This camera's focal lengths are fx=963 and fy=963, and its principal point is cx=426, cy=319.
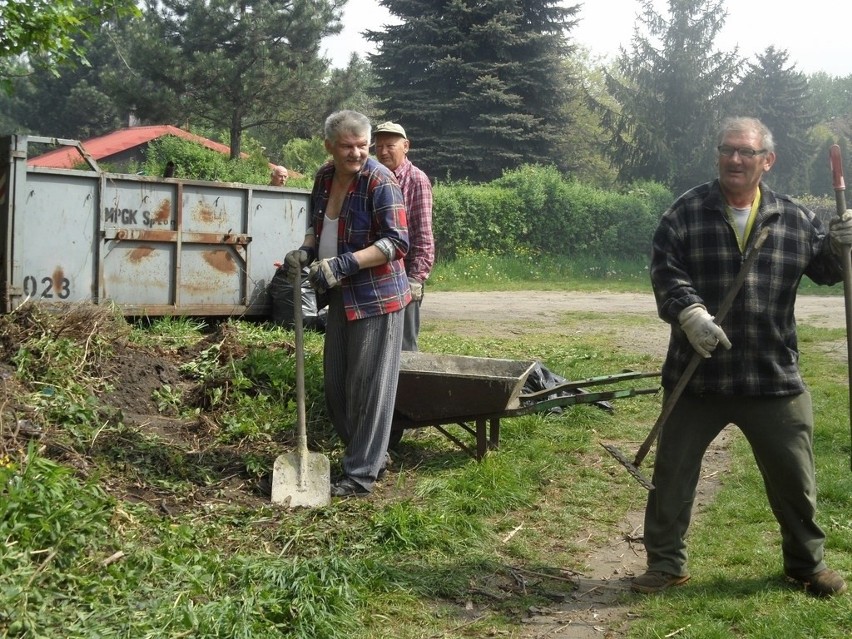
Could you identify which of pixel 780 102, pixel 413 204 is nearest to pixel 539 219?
pixel 413 204

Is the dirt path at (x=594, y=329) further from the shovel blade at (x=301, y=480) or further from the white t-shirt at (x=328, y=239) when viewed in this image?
the white t-shirt at (x=328, y=239)

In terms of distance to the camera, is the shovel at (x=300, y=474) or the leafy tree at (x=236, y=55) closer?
the shovel at (x=300, y=474)

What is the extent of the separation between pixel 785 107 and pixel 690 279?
44220 millimetres

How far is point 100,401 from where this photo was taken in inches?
249

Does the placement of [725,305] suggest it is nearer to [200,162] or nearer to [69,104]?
[200,162]

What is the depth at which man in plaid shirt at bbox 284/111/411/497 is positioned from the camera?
543 cm

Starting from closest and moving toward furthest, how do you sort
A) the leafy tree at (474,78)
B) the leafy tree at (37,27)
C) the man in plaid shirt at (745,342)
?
the man in plaid shirt at (745,342) → the leafy tree at (37,27) → the leafy tree at (474,78)

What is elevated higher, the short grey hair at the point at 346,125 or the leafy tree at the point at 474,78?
the leafy tree at the point at 474,78

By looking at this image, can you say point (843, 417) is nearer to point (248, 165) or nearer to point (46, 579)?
point (46, 579)

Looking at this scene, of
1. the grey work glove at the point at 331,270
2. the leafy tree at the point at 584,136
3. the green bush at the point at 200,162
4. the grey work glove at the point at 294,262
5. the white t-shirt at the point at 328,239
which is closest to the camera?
the grey work glove at the point at 331,270

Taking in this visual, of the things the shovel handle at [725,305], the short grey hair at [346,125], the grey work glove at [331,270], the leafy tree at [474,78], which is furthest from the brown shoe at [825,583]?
the leafy tree at [474,78]

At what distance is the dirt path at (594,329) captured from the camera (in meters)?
4.11

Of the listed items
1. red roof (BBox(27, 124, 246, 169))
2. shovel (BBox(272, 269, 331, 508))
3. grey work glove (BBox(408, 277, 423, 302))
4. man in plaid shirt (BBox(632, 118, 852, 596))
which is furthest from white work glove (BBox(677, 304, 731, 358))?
red roof (BBox(27, 124, 246, 169))

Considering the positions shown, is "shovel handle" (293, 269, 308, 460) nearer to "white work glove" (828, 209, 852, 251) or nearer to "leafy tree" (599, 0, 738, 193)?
"white work glove" (828, 209, 852, 251)
